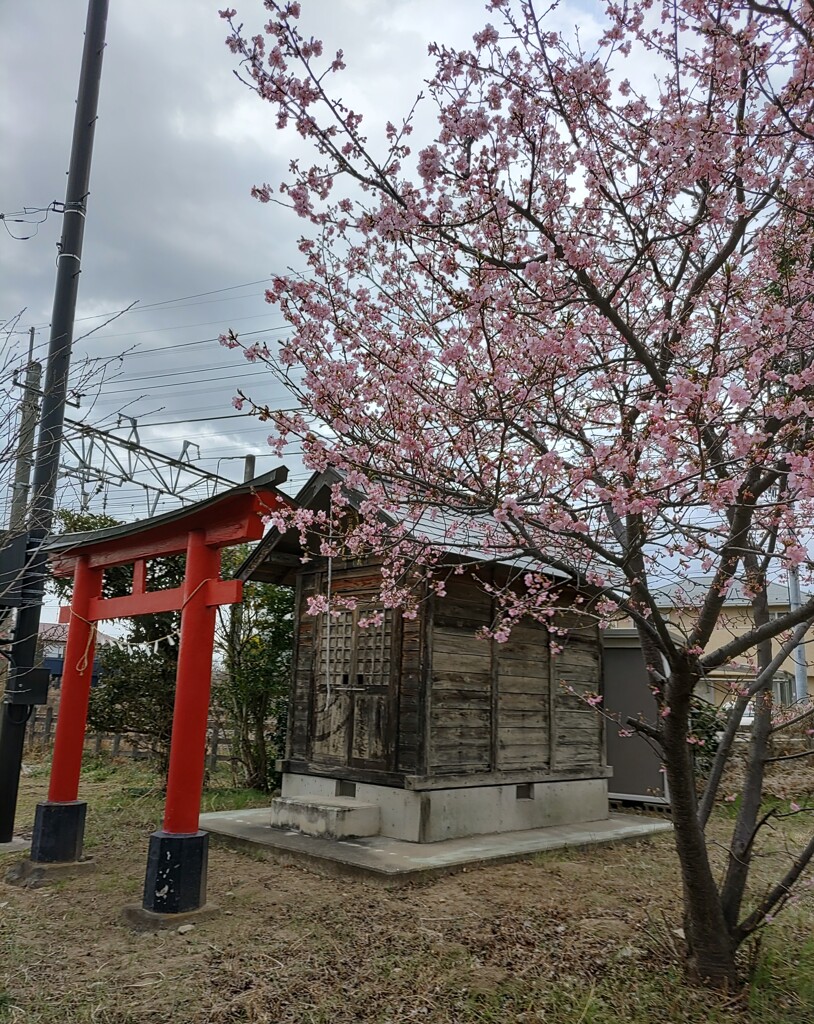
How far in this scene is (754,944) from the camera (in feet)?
14.9

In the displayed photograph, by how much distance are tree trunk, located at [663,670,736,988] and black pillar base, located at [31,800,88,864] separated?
5363mm

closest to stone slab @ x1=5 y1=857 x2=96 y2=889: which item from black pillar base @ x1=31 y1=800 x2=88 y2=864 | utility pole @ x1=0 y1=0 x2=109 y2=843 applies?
black pillar base @ x1=31 y1=800 x2=88 y2=864

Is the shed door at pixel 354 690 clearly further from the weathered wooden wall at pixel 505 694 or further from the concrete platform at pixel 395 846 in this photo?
the concrete platform at pixel 395 846

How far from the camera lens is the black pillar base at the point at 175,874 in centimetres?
543

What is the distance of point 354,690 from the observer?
27.6ft

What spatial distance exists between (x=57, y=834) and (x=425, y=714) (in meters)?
3.57

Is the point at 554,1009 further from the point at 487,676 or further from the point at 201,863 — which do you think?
the point at 487,676

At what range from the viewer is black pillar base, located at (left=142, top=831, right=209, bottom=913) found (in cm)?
543

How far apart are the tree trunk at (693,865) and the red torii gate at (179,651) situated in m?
3.08

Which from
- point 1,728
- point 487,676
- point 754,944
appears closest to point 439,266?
point 754,944

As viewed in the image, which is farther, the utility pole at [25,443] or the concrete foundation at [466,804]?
the concrete foundation at [466,804]

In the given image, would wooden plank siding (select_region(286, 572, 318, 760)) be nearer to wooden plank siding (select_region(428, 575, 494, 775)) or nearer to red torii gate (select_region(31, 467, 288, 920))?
wooden plank siding (select_region(428, 575, 494, 775))

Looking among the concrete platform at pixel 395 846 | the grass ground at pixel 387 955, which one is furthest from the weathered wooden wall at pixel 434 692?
the grass ground at pixel 387 955

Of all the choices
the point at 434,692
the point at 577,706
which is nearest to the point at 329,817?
the point at 434,692
